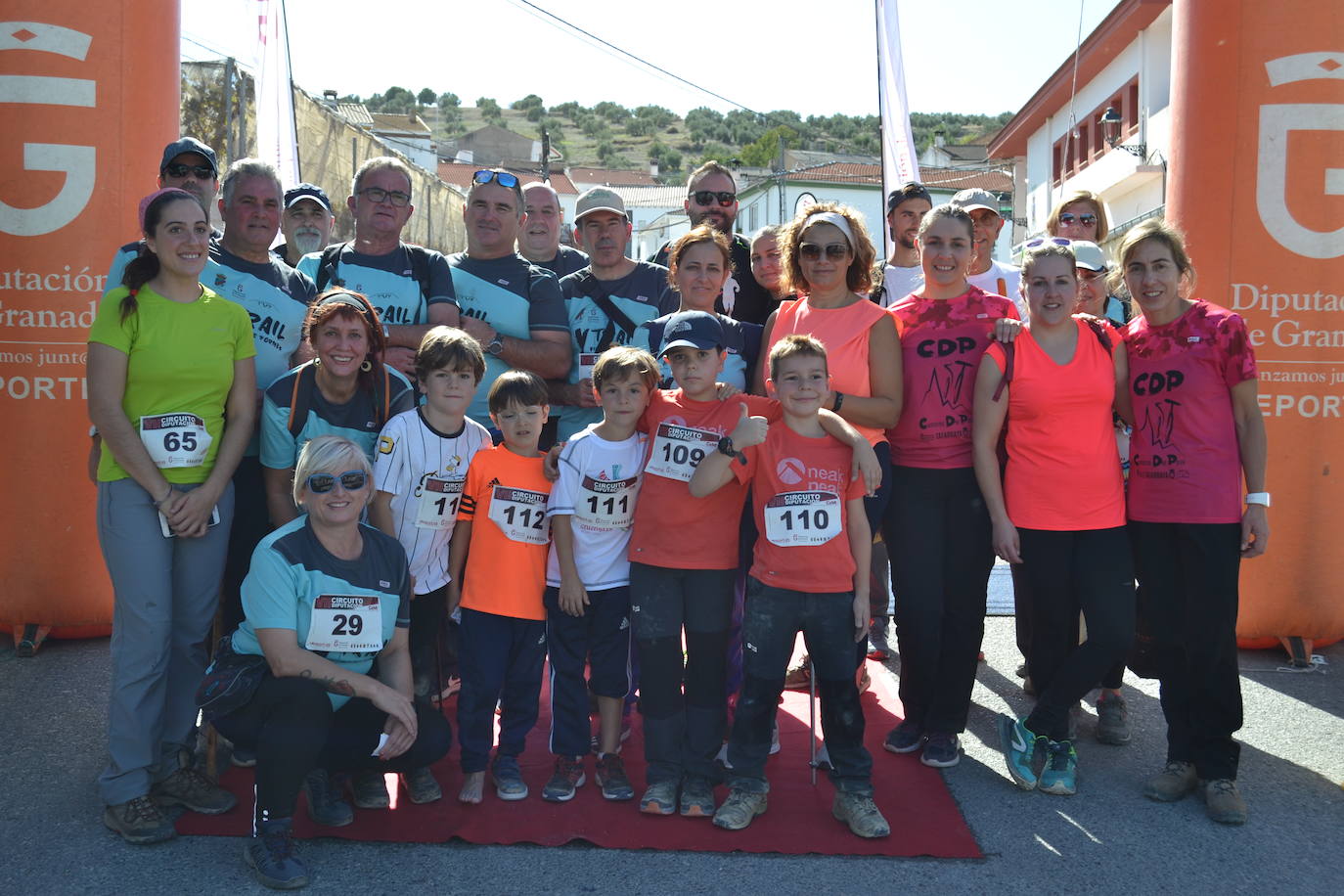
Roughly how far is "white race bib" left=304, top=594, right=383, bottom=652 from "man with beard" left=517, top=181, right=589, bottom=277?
2.69m

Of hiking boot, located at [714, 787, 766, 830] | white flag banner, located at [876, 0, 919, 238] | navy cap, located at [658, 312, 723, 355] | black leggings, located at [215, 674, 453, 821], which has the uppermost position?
white flag banner, located at [876, 0, 919, 238]

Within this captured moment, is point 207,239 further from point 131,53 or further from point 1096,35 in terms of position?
point 1096,35

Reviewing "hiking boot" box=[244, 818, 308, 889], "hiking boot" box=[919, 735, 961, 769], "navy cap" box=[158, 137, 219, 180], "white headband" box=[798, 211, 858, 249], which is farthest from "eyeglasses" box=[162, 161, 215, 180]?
"hiking boot" box=[919, 735, 961, 769]

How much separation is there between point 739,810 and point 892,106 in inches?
246

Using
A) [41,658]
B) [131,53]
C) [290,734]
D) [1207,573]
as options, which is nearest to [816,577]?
[1207,573]

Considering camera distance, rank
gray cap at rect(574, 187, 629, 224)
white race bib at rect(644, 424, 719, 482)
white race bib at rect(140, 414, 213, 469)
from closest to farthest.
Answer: white race bib at rect(140, 414, 213, 469)
white race bib at rect(644, 424, 719, 482)
gray cap at rect(574, 187, 629, 224)

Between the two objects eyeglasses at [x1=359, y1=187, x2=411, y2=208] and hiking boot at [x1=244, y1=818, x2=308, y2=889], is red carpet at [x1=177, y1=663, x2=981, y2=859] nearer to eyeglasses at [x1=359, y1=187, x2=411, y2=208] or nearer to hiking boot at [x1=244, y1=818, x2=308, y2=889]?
hiking boot at [x1=244, y1=818, x2=308, y2=889]

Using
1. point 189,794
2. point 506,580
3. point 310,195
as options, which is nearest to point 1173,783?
point 506,580

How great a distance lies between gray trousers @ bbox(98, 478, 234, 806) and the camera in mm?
3455

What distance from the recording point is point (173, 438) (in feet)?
11.6

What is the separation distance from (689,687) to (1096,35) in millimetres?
22615

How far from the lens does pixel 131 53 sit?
514 centimetres

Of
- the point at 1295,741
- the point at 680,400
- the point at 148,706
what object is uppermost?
the point at 680,400

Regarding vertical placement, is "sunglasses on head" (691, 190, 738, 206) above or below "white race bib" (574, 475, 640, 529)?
above
